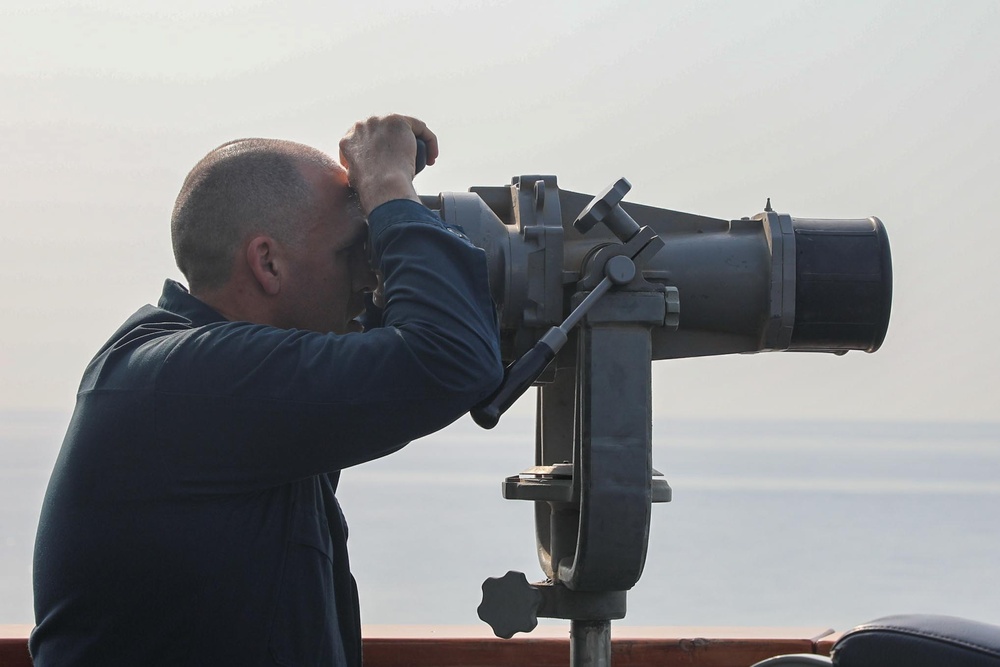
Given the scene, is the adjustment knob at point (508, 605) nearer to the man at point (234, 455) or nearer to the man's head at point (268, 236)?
the man at point (234, 455)

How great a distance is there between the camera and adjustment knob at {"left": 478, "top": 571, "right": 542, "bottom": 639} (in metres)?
1.43

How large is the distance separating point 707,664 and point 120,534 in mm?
1045

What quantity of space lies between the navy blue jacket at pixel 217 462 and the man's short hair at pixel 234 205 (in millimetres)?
135

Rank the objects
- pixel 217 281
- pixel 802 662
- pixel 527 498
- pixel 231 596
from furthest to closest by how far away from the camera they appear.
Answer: pixel 527 498 < pixel 217 281 < pixel 231 596 < pixel 802 662

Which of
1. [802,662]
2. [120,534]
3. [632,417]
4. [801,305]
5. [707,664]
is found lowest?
[707,664]

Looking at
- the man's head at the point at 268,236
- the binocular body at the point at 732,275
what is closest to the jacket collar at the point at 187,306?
the man's head at the point at 268,236

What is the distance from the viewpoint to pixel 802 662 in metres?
1.08

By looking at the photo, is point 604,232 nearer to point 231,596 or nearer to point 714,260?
point 714,260

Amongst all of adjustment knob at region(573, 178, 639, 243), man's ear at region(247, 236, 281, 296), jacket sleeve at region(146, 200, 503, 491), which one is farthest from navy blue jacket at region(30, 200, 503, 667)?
adjustment knob at region(573, 178, 639, 243)

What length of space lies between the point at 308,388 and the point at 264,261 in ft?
0.71

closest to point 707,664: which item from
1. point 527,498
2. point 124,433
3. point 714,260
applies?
point 527,498

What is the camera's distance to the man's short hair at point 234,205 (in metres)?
1.32

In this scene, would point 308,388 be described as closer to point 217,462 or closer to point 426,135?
point 217,462

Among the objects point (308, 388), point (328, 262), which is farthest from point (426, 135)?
point (308, 388)
